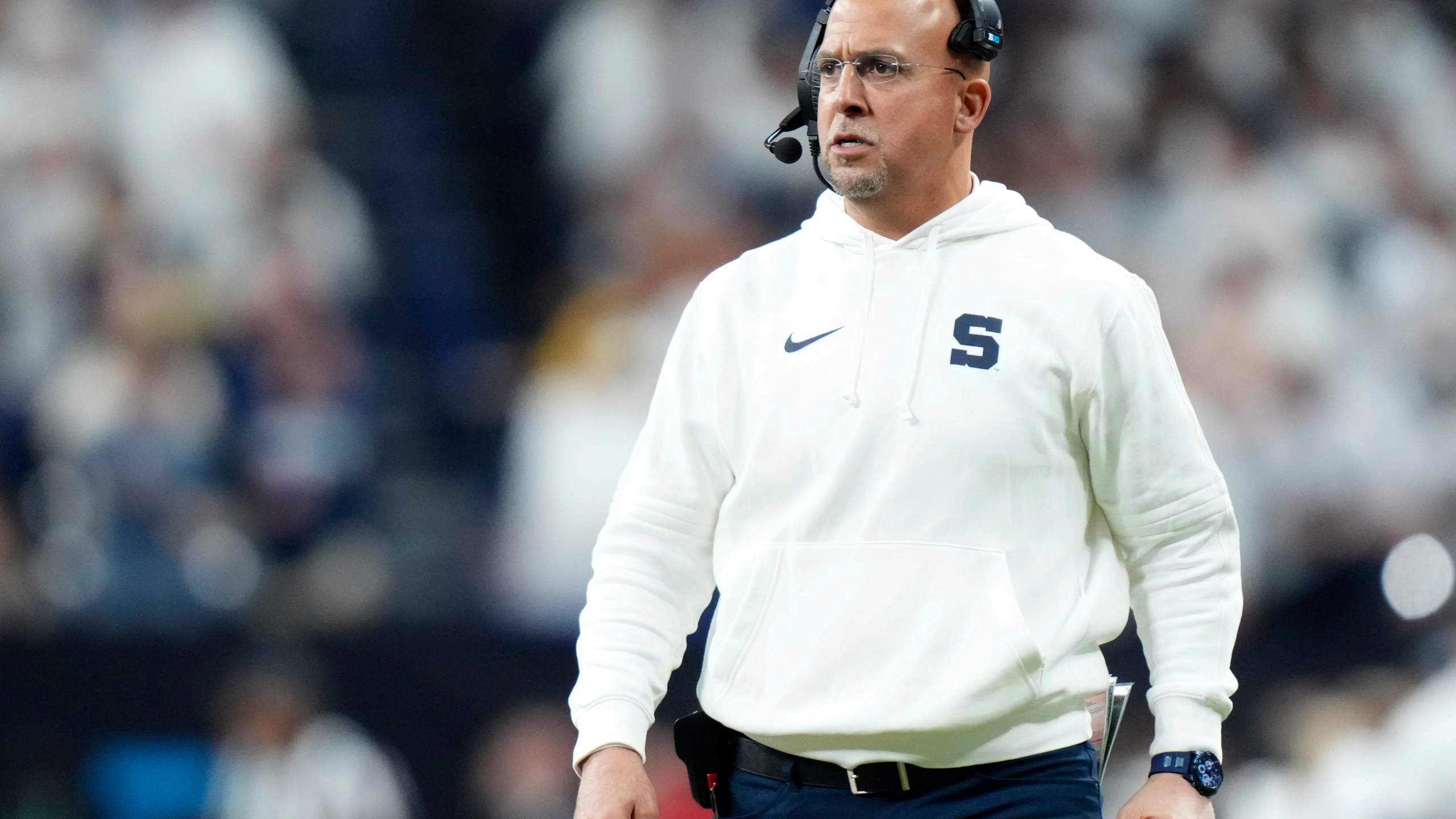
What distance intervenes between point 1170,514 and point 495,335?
503cm

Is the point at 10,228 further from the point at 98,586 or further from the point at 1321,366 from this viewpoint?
the point at 1321,366

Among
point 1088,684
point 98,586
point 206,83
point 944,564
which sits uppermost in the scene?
point 206,83

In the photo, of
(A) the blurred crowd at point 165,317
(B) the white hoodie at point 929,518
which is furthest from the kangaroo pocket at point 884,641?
(A) the blurred crowd at point 165,317

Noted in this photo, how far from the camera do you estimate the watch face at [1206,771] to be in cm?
256

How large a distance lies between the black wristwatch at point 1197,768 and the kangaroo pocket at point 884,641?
23 centimetres

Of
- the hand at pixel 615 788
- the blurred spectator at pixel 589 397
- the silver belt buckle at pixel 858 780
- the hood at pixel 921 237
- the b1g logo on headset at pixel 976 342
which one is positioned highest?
the blurred spectator at pixel 589 397

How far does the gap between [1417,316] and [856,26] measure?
548 centimetres

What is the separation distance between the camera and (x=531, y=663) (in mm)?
5867

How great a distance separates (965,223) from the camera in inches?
109

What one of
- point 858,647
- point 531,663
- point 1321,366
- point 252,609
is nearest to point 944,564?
point 858,647

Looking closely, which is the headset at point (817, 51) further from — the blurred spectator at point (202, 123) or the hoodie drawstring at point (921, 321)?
the blurred spectator at point (202, 123)

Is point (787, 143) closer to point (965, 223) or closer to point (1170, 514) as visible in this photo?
point (965, 223)

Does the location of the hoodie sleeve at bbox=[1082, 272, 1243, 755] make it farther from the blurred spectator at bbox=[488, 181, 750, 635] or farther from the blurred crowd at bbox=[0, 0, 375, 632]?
the blurred crowd at bbox=[0, 0, 375, 632]

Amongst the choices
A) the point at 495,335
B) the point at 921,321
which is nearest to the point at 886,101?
the point at 921,321
